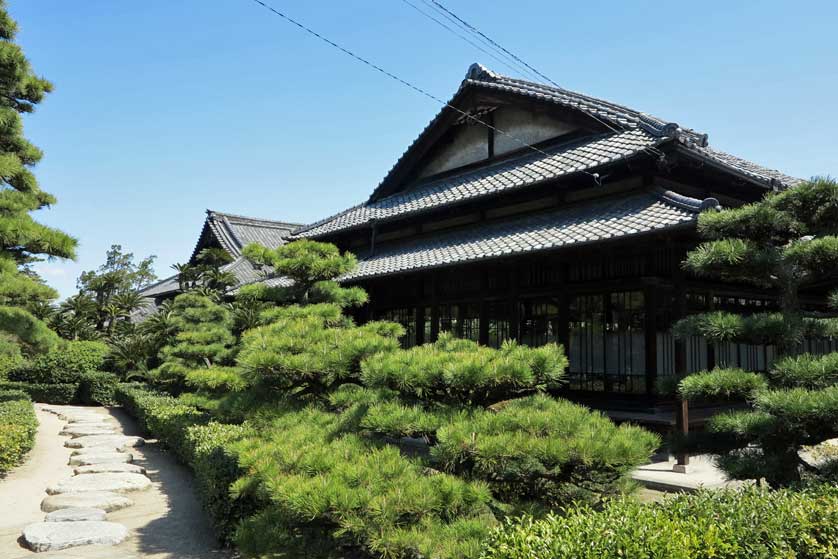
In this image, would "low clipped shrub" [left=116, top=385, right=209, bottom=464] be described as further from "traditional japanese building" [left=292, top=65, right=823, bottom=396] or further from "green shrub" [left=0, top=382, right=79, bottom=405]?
"traditional japanese building" [left=292, top=65, right=823, bottom=396]

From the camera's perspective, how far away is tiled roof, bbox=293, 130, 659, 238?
10836mm

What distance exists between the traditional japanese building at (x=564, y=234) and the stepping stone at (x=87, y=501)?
6752mm

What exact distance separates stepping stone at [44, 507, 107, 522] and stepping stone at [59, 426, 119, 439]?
707cm

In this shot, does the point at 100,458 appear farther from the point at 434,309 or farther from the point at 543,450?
the point at 543,450

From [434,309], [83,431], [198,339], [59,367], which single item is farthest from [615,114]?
[59,367]

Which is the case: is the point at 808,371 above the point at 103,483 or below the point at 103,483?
above

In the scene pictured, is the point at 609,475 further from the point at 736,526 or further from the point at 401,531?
the point at 401,531

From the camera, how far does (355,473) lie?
174 inches

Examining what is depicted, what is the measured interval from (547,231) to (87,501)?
8442 mm

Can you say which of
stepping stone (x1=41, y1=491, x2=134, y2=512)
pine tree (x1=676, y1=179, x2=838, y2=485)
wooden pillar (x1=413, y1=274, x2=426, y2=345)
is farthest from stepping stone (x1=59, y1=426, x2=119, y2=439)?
pine tree (x1=676, y1=179, x2=838, y2=485)

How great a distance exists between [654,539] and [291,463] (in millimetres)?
2862

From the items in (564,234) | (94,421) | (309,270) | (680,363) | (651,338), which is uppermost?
(564,234)

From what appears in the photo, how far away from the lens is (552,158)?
490 inches

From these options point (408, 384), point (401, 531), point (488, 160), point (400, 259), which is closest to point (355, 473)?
point (401, 531)
